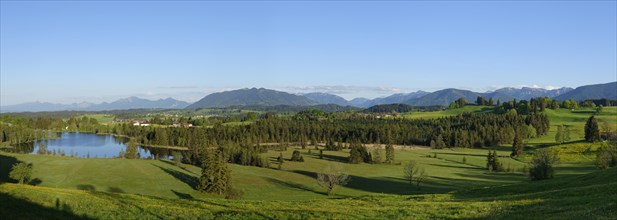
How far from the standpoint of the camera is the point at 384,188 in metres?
87.5

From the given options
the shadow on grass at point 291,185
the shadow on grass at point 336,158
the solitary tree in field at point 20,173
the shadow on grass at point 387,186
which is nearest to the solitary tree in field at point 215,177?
the shadow on grass at point 291,185

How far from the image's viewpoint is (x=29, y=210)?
27.8 metres

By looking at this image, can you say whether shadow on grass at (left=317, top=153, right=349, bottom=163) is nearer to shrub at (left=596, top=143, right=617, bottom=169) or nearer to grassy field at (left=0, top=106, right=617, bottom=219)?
grassy field at (left=0, top=106, right=617, bottom=219)

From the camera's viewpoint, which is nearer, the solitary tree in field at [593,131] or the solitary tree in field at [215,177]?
the solitary tree in field at [215,177]

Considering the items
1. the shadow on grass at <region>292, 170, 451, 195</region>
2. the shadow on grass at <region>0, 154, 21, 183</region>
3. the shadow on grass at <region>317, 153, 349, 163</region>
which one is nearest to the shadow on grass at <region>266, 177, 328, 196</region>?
the shadow on grass at <region>292, 170, 451, 195</region>

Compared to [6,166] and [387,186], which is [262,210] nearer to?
[387,186]

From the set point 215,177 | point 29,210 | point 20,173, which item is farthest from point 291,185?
point 29,210

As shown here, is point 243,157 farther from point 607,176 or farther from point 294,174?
point 607,176

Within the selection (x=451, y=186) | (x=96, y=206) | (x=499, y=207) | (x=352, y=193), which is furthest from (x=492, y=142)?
(x=96, y=206)

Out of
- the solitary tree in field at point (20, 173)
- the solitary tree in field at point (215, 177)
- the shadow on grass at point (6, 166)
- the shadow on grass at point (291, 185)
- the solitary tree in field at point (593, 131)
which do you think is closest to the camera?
the solitary tree in field at point (20, 173)

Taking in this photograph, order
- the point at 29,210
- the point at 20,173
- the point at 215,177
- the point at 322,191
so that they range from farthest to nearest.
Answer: the point at 322,191, the point at 215,177, the point at 20,173, the point at 29,210

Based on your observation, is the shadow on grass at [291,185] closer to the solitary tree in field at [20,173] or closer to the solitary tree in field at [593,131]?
the solitary tree in field at [20,173]

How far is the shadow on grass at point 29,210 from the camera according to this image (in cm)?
2573

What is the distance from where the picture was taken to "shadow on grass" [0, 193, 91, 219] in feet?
84.4
